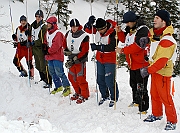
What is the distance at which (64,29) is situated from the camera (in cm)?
2484

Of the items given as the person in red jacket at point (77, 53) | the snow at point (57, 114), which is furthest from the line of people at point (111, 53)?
the snow at point (57, 114)

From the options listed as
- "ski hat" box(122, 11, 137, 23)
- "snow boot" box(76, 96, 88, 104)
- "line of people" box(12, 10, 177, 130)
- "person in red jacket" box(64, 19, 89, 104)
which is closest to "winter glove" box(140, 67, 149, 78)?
"line of people" box(12, 10, 177, 130)

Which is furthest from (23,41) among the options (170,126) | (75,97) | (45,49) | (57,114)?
(170,126)

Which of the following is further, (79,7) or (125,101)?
(79,7)

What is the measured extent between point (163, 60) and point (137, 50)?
861 millimetres

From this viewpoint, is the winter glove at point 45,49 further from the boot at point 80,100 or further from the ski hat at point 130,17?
the ski hat at point 130,17

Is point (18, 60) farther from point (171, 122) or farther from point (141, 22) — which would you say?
point (171, 122)

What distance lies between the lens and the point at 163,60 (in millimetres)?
4723

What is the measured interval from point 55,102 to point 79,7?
80.5ft

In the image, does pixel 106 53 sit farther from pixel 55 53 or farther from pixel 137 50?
pixel 55 53

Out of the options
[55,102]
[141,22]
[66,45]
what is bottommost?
[55,102]

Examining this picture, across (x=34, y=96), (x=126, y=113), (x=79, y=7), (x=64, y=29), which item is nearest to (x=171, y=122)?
(x=126, y=113)

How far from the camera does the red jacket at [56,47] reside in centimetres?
696

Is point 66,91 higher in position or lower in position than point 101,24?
lower
